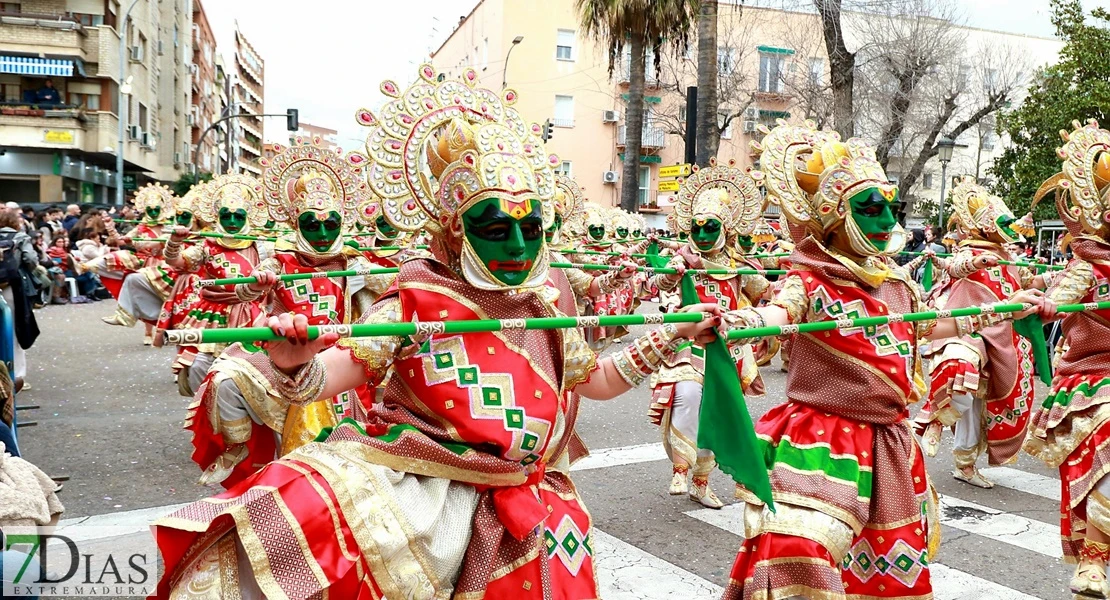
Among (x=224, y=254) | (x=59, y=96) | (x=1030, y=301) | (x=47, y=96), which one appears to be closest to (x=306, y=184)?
(x=224, y=254)

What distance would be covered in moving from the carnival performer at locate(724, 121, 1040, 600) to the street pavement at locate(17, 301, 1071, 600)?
3.66 feet

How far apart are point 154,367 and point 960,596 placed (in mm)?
10926

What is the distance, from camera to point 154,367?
12.8 metres

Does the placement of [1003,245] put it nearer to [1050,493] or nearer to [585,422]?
[1050,493]

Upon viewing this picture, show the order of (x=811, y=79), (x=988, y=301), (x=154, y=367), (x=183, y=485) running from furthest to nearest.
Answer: (x=811, y=79) < (x=154, y=367) < (x=988, y=301) < (x=183, y=485)

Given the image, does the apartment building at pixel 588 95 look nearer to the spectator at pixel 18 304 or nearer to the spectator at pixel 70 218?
the spectator at pixel 70 218

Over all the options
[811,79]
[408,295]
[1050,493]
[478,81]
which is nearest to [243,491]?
[408,295]

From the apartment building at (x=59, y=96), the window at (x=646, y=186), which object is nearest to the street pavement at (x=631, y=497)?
the apartment building at (x=59, y=96)

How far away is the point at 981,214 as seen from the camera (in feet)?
26.0

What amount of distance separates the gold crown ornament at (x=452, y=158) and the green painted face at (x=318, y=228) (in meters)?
2.72

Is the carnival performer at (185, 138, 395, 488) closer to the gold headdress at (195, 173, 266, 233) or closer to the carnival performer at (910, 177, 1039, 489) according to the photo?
the gold headdress at (195, 173, 266, 233)

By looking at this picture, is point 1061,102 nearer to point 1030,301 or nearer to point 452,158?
point 1030,301

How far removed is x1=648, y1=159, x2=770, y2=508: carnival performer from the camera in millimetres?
6543

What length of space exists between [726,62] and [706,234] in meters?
22.4
